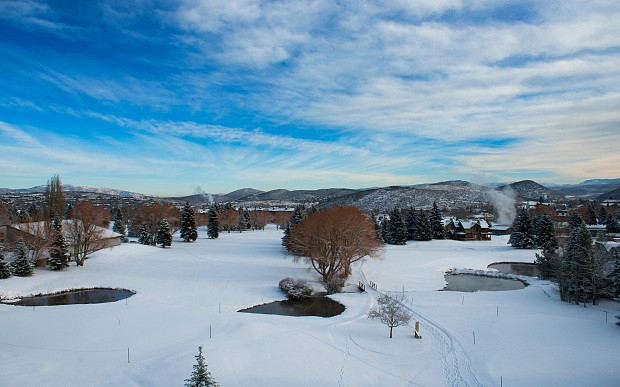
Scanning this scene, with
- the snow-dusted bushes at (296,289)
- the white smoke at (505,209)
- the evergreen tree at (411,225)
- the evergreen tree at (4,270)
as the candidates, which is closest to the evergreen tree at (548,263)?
the snow-dusted bushes at (296,289)

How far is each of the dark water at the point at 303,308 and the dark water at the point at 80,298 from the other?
1110 centimetres

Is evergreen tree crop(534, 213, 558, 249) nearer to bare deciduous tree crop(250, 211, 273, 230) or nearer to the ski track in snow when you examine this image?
the ski track in snow

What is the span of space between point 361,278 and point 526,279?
609 inches

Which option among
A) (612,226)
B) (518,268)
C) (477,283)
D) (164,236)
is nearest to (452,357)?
(477,283)

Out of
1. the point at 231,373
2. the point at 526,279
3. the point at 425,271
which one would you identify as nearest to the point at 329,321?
the point at 231,373

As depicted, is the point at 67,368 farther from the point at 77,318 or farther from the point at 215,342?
the point at 77,318

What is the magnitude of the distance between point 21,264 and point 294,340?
29394 mm

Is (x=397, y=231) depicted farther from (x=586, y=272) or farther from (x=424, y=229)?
(x=586, y=272)

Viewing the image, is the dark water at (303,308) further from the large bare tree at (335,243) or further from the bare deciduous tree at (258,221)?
the bare deciduous tree at (258,221)

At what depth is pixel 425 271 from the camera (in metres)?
38.2

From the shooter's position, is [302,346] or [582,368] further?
[302,346]

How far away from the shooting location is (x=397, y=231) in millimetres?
62844

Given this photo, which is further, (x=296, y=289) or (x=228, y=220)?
(x=228, y=220)

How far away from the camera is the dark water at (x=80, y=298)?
2649cm
